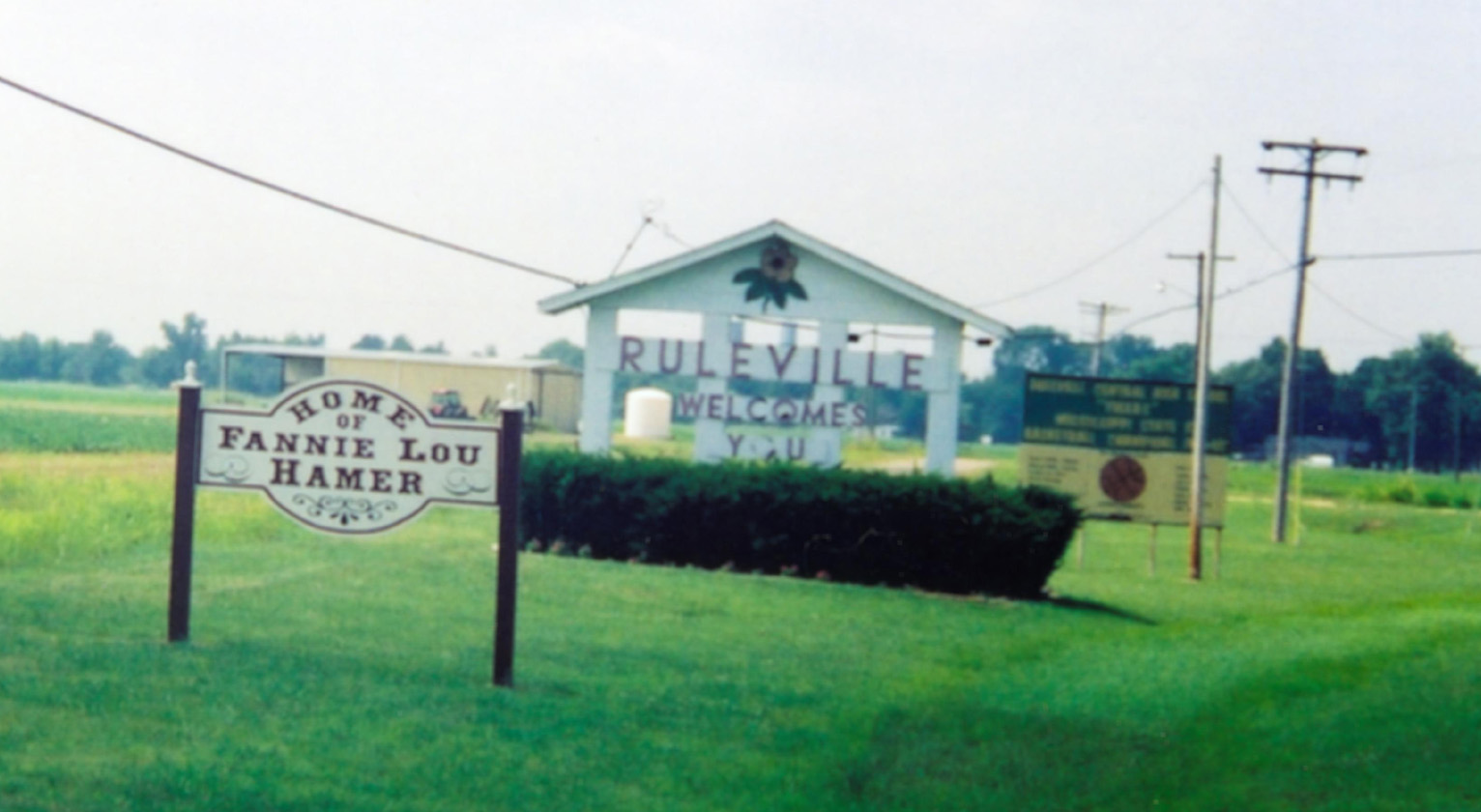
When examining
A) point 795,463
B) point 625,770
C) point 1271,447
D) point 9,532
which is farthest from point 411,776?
point 1271,447

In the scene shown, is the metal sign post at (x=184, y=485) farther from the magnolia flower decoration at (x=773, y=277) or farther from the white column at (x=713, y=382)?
the magnolia flower decoration at (x=773, y=277)

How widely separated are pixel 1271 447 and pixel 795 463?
7840cm

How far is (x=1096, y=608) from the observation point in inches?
811

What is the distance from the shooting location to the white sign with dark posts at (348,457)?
11445mm

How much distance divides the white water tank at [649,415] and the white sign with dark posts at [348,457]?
1805 inches

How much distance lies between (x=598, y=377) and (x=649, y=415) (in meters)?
34.5

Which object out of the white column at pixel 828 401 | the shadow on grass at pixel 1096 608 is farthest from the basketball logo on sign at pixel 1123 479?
the shadow on grass at pixel 1096 608

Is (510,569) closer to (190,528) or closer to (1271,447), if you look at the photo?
(190,528)

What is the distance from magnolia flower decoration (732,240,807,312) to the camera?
23375 millimetres

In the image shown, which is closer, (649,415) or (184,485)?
(184,485)

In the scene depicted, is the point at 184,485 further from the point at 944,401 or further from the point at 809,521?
the point at 944,401

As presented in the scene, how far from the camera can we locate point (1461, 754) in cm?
955

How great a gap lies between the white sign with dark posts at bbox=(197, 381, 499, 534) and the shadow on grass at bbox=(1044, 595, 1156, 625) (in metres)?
10.4

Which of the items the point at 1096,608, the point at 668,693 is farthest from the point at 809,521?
the point at 668,693
